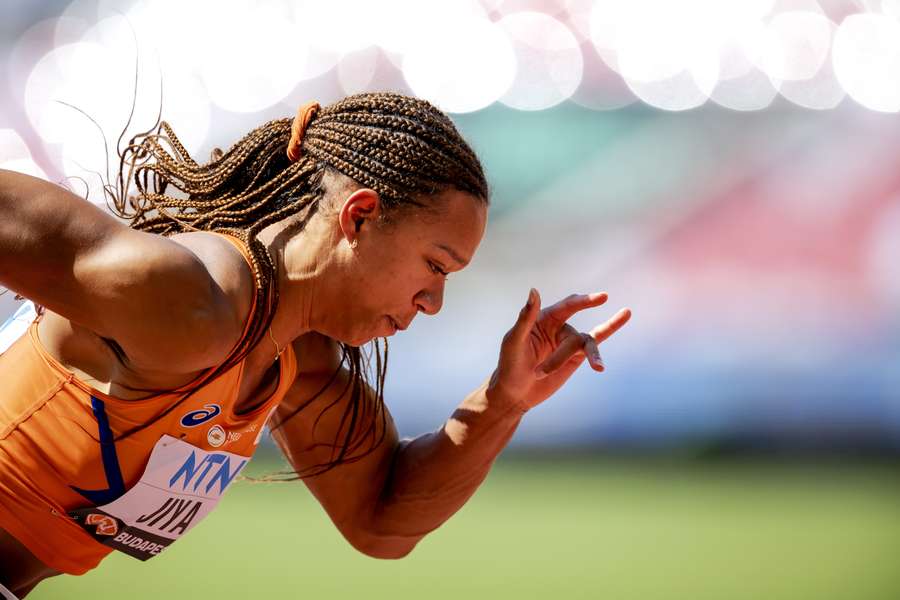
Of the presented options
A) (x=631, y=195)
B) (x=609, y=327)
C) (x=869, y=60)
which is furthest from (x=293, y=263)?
(x=869, y=60)

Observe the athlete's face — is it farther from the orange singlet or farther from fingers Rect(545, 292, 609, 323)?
fingers Rect(545, 292, 609, 323)

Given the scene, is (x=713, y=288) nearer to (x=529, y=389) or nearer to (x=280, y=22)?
(x=280, y=22)

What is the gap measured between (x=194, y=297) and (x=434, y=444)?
3.05 feet

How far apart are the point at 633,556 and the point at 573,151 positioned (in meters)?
2.50

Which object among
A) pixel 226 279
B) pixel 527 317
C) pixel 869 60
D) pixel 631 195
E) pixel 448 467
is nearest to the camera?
pixel 226 279

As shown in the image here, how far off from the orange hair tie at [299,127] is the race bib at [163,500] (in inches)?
20.6

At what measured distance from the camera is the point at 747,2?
650 cm

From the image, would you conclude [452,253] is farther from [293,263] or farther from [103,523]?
[103,523]

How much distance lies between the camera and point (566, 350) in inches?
87.1

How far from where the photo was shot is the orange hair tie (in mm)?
1874

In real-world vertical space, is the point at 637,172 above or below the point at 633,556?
above

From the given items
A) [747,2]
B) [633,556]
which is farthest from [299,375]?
[747,2]

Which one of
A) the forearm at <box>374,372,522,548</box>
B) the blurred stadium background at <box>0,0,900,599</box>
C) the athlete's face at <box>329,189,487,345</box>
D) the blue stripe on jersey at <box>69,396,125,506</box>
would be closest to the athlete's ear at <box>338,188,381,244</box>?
the athlete's face at <box>329,189,487,345</box>

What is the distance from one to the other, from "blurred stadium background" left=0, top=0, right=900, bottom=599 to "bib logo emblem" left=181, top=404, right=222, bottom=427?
3667 mm
